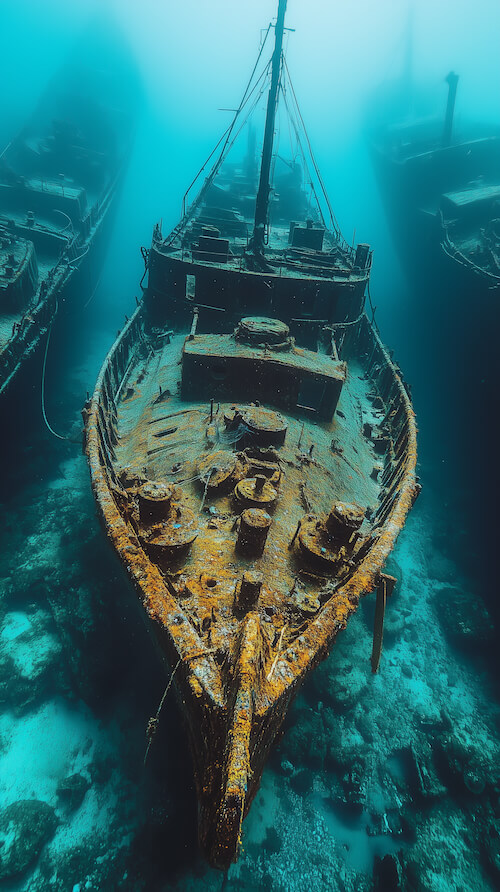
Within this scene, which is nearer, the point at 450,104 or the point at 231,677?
the point at 231,677

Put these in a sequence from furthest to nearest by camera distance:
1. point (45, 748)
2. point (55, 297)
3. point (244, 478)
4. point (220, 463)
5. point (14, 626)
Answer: point (55, 297) < point (14, 626) < point (45, 748) < point (220, 463) < point (244, 478)

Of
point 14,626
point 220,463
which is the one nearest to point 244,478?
point 220,463

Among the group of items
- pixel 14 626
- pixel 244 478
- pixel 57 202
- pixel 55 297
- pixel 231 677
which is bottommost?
pixel 14 626

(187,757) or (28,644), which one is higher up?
(187,757)

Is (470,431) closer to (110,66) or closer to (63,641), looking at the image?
(63,641)

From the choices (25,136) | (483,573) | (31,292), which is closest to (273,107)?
(31,292)

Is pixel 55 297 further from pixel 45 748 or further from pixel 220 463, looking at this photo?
pixel 45 748
